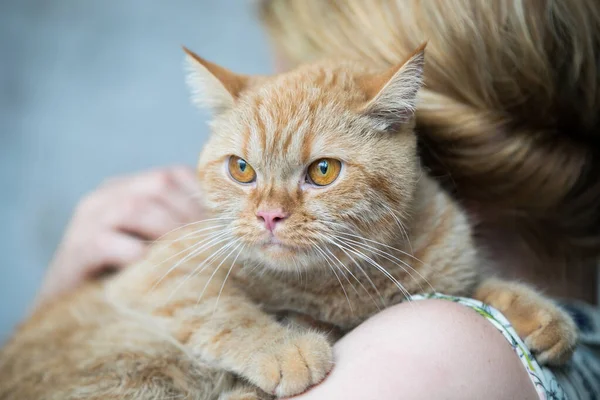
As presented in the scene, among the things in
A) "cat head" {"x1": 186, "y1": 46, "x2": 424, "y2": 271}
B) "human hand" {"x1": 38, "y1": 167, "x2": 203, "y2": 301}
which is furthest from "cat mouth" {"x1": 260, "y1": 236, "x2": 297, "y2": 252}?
"human hand" {"x1": 38, "y1": 167, "x2": 203, "y2": 301}

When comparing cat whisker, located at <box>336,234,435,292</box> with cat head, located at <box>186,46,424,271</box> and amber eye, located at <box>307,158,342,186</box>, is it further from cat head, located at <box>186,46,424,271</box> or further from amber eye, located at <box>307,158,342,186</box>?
amber eye, located at <box>307,158,342,186</box>

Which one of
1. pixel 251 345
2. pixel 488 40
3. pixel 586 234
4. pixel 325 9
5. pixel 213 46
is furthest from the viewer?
pixel 213 46

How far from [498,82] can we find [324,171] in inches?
17.2

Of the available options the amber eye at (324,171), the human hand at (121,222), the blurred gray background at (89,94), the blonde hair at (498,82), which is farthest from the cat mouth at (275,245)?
the blurred gray background at (89,94)

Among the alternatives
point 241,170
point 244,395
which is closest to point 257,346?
point 244,395

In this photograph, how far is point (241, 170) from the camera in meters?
1.08

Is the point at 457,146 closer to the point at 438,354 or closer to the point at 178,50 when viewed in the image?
the point at 438,354

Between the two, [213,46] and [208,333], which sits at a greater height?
[213,46]

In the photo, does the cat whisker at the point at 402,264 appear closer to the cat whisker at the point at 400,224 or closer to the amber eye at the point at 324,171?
the cat whisker at the point at 400,224

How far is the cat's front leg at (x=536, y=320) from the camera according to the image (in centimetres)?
99

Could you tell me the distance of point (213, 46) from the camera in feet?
9.57

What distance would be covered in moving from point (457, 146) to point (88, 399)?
0.88 meters

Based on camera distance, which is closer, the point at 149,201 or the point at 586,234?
the point at 586,234

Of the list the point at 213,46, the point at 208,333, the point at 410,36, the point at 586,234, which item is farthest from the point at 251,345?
the point at 213,46
